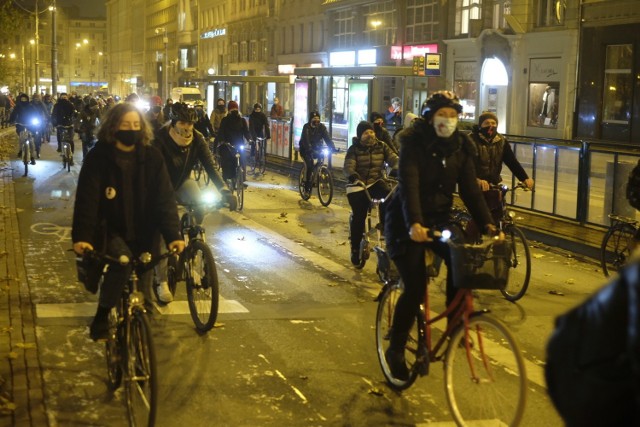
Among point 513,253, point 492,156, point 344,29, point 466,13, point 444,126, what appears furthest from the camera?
point 344,29

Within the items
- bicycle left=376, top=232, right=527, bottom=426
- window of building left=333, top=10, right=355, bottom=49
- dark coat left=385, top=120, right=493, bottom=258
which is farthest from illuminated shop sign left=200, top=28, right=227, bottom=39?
bicycle left=376, top=232, right=527, bottom=426

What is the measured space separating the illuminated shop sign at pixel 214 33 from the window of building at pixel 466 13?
44921mm

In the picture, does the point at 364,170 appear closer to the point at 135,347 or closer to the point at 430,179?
the point at 430,179

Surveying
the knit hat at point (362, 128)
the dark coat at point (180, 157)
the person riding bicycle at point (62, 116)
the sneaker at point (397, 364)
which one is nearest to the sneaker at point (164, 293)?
the dark coat at point (180, 157)

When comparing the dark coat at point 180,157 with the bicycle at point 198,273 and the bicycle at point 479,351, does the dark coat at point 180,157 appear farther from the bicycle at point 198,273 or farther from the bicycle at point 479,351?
the bicycle at point 479,351

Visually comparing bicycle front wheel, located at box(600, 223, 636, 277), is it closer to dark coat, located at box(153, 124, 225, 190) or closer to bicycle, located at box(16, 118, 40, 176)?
dark coat, located at box(153, 124, 225, 190)

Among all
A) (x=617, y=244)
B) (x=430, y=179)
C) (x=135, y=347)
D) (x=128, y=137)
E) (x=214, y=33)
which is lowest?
(x=617, y=244)

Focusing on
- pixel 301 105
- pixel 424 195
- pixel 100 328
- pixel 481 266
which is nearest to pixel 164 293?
pixel 100 328

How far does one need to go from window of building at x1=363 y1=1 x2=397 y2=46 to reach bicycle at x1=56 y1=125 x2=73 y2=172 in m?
25.4

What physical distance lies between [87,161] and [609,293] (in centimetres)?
417

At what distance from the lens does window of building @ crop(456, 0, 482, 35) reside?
→ 131 feet

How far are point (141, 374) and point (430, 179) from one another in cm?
203

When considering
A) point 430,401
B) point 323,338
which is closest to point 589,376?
point 430,401

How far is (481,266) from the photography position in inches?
205
